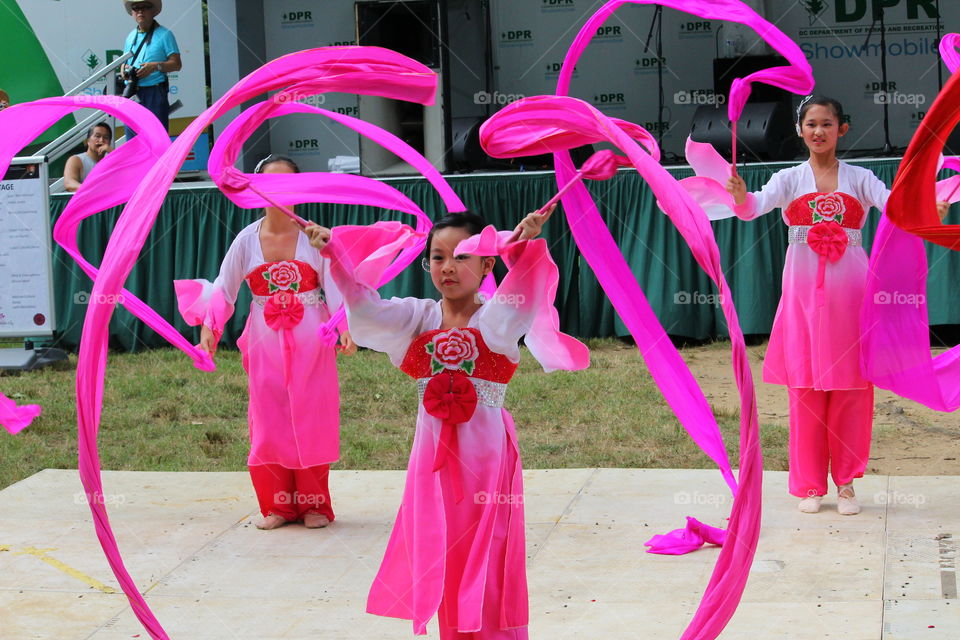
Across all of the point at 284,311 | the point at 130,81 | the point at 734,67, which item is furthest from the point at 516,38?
the point at 284,311

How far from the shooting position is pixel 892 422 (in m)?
7.96

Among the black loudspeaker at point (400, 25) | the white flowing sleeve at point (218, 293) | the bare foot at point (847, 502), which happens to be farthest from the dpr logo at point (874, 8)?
→ the white flowing sleeve at point (218, 293)

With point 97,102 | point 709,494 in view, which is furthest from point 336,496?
point 97,102

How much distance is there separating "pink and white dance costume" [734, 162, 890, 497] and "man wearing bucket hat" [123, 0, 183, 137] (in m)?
6.75

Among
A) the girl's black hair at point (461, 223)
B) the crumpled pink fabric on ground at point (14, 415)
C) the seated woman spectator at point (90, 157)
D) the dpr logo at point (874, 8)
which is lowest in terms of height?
the crumpled pink fabric on ground at point (14, 415)

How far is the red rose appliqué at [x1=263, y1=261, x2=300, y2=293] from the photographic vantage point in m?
5.39

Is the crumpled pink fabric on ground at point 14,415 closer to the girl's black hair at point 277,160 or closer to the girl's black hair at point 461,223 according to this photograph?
the girl's black hair at point 277,160

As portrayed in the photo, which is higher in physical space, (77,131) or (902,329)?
(77,131)

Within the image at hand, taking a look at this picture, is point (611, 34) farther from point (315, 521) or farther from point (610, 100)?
point (315, 521)

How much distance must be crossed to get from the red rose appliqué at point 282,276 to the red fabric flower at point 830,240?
7.49ft

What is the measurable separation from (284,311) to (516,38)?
25.0 ft

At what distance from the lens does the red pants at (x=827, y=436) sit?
548 centimetres

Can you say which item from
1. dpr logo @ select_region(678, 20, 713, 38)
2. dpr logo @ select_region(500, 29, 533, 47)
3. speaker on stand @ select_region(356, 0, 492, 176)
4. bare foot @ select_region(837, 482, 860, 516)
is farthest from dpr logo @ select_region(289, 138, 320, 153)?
bare foot @ select_region(837, 482, 860, 516)

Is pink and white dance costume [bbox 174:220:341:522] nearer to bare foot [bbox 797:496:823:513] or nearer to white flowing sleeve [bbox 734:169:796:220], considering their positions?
white flowing sleeve [bbox 734:169:796:220]
